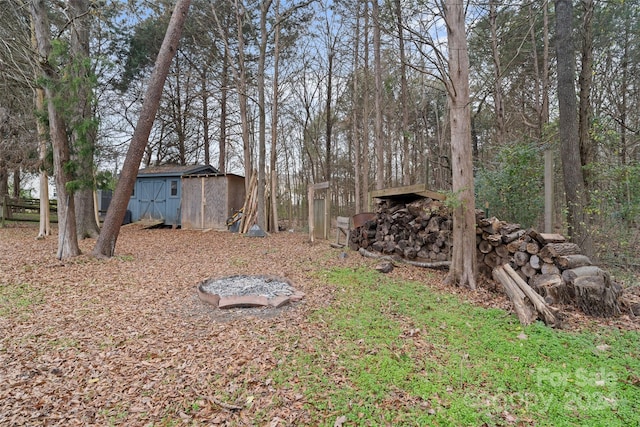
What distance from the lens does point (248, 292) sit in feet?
12.6

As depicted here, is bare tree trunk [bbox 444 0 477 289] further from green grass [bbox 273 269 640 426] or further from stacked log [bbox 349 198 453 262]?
green grass [bbox 273 269 640 426]

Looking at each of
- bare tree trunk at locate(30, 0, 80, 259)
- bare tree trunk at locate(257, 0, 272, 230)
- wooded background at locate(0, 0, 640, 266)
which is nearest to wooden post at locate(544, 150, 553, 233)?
wooded background at locate(0, 0, 640, 266)

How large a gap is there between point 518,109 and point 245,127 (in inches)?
391

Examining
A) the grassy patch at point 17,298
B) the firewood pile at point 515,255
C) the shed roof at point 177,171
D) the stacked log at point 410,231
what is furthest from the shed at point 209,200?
the grassy patch at point 17,298

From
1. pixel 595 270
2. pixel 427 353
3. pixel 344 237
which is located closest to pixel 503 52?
pixel 344 237

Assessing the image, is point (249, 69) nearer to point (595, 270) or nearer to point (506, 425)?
point (595, 270)

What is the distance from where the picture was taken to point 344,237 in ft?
27.8

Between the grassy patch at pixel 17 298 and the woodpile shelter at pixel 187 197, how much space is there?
794 cm

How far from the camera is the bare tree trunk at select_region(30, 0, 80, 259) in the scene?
17.7 feet

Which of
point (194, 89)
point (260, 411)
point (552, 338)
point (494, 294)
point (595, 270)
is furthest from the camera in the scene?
point (194, 89)

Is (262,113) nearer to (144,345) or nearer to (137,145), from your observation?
(137,145)

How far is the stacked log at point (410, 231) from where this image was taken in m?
5.42

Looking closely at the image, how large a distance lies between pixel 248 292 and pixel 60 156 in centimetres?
478

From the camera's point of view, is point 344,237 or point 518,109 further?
point 518,109
